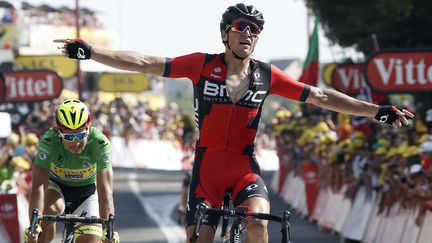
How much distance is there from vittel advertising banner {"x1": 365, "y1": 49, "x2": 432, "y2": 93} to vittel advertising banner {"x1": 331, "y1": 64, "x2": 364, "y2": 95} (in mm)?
6070

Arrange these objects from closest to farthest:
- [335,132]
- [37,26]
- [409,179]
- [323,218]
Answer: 1. [409,179]
2. [323,218]
3. [335,132]
4. [37,26]

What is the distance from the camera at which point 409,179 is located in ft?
53.1

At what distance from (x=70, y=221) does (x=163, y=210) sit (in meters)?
18.0

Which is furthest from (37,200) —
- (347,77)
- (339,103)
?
(347,77)

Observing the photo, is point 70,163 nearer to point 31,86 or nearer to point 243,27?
point 243,27

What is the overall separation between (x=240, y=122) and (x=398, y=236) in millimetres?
6622

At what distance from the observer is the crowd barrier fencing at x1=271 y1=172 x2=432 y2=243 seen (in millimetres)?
16031

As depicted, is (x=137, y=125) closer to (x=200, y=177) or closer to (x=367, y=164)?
(x=367, y=164)

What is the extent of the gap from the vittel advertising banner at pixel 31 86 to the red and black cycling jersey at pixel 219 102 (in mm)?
13168

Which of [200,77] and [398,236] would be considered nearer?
[200,77]

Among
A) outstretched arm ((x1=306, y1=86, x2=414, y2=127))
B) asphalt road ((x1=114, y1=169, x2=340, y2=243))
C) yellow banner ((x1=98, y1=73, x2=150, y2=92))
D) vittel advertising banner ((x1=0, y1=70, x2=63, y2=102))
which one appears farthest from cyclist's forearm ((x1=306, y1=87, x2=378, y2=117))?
yellow banner ((x1=98, y1=73, x2=150, y2=92))

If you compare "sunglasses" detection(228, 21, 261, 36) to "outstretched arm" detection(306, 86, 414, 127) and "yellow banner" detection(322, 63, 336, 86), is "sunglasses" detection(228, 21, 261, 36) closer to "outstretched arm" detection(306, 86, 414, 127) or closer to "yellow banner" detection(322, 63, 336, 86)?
"outstretched arm" detection(306, 86, 414, 127)

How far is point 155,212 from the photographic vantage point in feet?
91.6

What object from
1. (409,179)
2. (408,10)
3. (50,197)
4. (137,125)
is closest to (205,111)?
(50,197)
